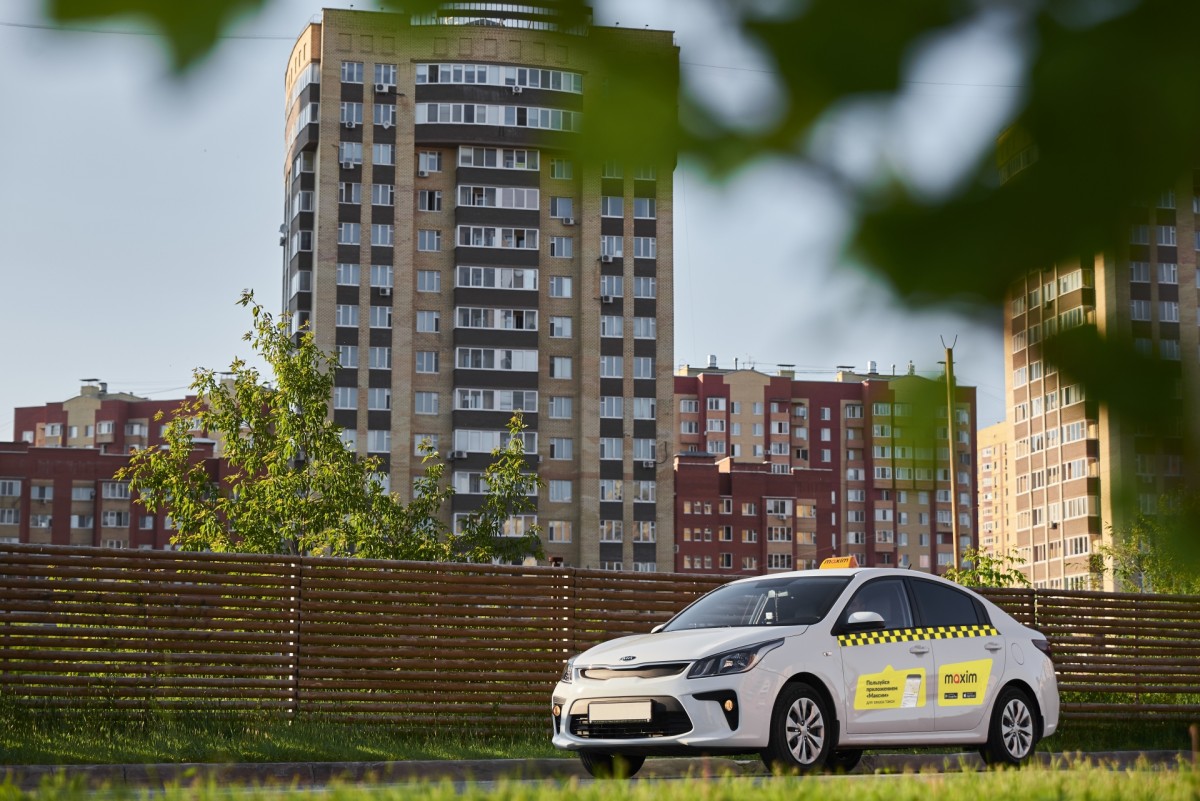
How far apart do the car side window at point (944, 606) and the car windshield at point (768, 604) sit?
1.96ft

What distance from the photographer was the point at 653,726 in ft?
32.4

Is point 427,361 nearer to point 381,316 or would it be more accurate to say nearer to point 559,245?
point 381,316

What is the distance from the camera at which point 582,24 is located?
187cm

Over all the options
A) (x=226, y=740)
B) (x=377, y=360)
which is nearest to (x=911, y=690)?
(x=226, y=740)

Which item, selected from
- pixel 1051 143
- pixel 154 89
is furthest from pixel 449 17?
pixel 1051 143

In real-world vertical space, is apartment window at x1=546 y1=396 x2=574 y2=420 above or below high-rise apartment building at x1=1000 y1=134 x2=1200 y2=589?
above

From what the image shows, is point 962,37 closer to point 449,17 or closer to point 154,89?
point 449,17

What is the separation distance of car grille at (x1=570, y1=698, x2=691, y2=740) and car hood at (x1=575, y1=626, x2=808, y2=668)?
1.10ft

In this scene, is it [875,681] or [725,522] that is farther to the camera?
[725,522]

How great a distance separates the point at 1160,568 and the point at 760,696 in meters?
7.59

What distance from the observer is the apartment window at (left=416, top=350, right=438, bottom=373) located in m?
80.1

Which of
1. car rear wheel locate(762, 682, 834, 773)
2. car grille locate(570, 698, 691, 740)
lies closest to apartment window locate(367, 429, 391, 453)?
car grille locate(570, 698, 691, 740)

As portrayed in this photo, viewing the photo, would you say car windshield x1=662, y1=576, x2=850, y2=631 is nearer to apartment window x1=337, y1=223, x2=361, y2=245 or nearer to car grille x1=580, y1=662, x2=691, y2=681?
car grille x1=580, y1=662, x2=691, y2=681

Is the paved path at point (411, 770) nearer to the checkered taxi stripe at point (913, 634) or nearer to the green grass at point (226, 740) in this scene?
the green grass at point (226, 740)
